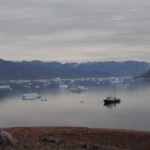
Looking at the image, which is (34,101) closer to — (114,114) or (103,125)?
(114,114)

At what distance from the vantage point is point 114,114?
55.9 metres

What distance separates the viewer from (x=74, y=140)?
1514cm

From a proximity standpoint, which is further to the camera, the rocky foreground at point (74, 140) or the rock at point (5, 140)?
the rocky foreground at point (74, 140)

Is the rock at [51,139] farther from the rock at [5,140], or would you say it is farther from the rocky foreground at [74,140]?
the rock at [5,140]

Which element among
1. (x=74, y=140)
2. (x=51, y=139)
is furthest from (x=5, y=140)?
(x=74, y=140)

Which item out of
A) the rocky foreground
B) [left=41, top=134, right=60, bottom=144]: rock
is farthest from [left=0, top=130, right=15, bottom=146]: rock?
[left=41, top=134, right=60, bottom=144]: rock

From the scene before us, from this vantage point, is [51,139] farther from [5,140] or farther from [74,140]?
[5,140]

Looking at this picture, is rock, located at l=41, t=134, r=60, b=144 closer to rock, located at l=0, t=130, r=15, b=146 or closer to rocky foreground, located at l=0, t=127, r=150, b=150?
rocky foreground, located at l=0, t=127, r=150, b=150

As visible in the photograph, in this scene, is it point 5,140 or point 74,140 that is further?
point 74,140

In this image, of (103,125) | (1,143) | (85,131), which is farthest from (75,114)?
(1,143)

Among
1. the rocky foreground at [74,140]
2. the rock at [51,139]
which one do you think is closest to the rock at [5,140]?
the rocky foreground at [74,140]

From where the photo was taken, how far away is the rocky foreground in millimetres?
13203

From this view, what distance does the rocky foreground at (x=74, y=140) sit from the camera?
1320 centimetres

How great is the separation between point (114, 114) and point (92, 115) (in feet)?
11.2
